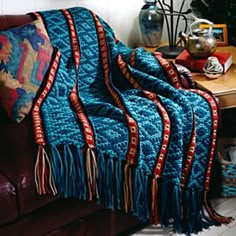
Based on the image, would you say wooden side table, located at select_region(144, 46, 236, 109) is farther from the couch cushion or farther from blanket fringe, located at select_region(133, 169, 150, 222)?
the couch cushion

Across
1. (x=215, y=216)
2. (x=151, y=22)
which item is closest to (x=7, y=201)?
(x=215, y=216)

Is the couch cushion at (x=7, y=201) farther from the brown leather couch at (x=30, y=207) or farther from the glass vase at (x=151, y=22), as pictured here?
the glass vase at (x=151, y=22)

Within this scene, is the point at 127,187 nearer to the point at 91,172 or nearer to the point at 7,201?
the point at 91,172

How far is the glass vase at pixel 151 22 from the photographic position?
2.71 m

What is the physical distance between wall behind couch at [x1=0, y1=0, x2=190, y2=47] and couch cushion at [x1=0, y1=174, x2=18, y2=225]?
1.16 meters

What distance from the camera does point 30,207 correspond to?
64.6 inches

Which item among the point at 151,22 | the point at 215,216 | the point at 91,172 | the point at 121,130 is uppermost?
the point at 151,22

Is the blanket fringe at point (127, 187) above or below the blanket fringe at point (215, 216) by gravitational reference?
above

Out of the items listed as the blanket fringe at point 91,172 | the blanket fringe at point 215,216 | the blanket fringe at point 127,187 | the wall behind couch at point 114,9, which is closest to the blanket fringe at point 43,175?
the blanket fringe at point 91,172

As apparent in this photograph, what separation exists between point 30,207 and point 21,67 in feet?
2.15

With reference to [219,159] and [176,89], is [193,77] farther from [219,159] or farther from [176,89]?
[219,159]

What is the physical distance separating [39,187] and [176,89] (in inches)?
31.2

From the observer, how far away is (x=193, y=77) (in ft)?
7.44

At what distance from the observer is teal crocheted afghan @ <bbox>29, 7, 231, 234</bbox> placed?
1757 mm
